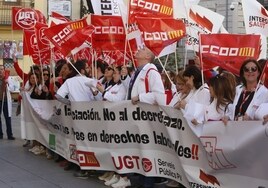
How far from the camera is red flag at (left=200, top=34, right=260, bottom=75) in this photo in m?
6.18

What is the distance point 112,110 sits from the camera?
7434 millimetres

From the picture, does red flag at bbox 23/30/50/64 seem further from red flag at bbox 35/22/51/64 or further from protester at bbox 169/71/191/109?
protester at bbox 169/71/191/109

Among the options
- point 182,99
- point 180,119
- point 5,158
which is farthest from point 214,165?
point 5,158

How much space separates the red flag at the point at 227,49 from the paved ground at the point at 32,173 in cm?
261

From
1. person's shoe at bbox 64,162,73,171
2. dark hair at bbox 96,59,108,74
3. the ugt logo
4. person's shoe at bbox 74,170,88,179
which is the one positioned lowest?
person's shoe at bbox 64,162,73,171

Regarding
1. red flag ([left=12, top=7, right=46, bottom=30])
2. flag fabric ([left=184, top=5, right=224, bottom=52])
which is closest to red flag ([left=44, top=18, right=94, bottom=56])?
flag fabric ([left=184, top=5, right=224, bottom=52])

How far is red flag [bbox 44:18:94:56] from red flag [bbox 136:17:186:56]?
1.79 m

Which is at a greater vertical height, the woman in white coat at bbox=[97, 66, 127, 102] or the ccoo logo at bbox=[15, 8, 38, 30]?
the ccoo logo at bbox=[15, 8, 38, 30]

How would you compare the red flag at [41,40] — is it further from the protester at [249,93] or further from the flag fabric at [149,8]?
the protester at [249,93]

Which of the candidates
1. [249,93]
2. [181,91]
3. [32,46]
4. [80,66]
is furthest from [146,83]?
[32,46]

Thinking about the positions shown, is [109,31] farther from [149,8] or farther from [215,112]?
[215,112]

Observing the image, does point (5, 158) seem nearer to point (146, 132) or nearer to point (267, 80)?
point (146, 132)

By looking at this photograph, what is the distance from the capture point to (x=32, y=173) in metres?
8.58

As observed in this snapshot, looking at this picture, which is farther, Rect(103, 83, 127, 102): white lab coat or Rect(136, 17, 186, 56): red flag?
Rect(103, 83, 127, 102): white lab coat
